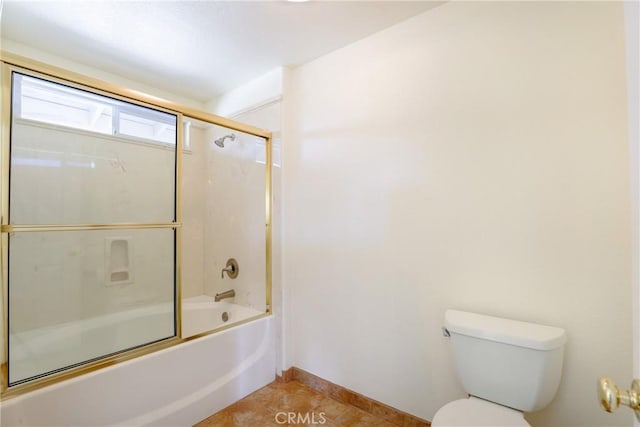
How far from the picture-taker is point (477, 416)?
1145 mm

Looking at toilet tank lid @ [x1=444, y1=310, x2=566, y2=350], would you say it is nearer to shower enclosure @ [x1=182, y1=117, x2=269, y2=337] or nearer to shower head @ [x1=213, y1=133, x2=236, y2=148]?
shower enclosure @ [x1=182, y1=117, x2=269, y2=337]

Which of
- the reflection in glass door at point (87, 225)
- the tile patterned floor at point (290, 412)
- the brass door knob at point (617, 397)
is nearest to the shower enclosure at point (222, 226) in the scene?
the reflection in glass door at point (87, 225)

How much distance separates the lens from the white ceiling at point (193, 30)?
5.20 ft

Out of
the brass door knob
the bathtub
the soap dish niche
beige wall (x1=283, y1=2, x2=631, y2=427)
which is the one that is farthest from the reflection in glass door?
the brass door knob

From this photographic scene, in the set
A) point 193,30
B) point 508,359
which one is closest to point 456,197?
point 508,359

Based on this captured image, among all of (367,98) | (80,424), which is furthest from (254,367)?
(367,98)

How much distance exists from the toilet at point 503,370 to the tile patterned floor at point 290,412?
70 centimetres

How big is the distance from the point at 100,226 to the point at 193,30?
131cm

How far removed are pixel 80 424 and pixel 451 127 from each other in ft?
7.64

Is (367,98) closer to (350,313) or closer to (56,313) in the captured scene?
(350,313)

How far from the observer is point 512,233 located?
4.50 feet

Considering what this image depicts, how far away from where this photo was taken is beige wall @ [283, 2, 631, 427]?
1.20 m

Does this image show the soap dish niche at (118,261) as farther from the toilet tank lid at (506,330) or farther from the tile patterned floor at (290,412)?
the toilet tank lid at (506,330)

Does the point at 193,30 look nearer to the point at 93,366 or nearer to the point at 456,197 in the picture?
the point at 456,197
